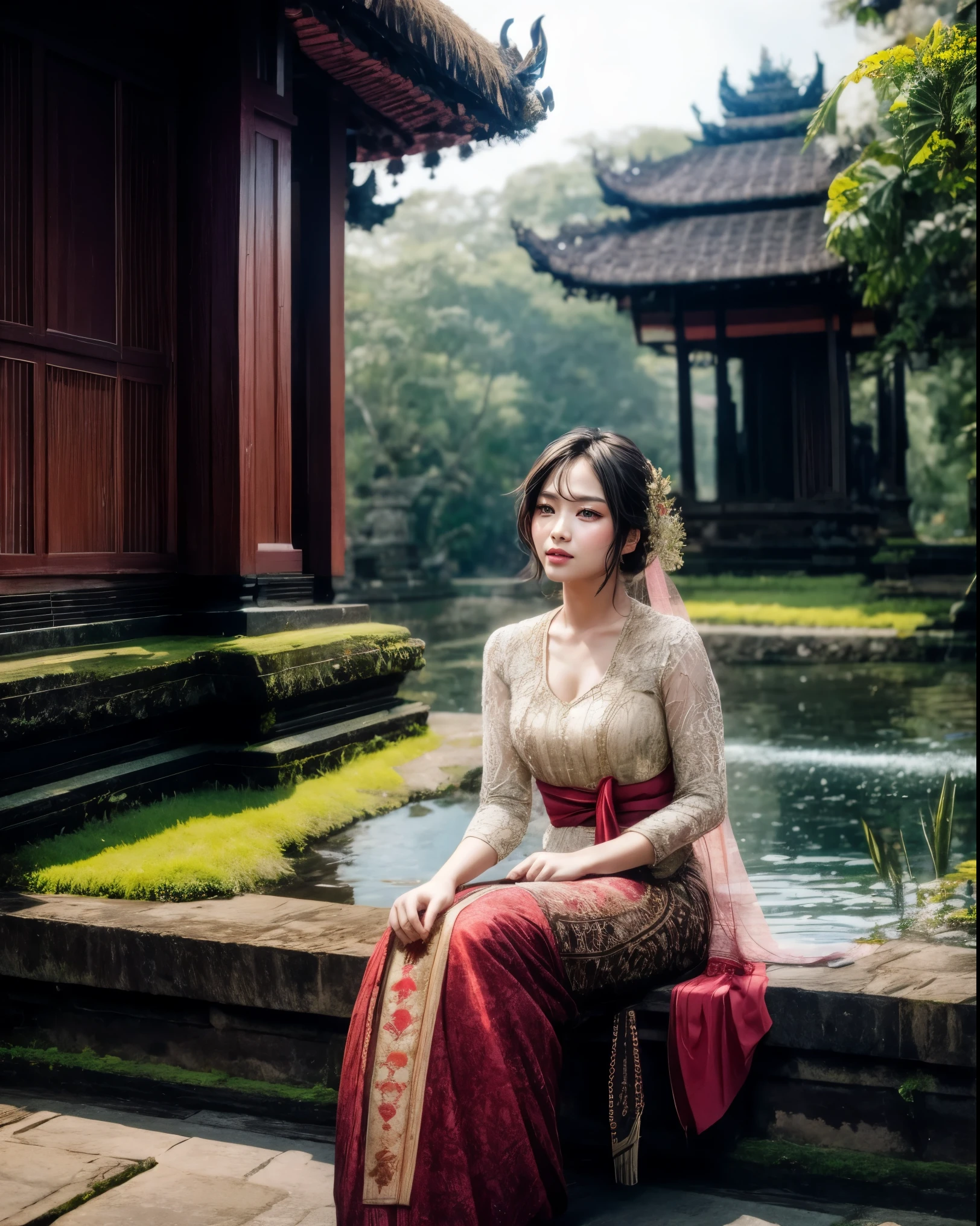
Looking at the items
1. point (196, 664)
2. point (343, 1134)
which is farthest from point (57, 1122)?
point (196, 664)

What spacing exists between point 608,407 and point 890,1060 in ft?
116

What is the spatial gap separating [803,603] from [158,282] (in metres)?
10.6

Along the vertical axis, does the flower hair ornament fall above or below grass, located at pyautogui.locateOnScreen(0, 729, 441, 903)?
above

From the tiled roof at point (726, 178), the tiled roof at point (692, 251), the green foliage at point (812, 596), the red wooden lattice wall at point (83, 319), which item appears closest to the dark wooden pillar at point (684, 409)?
the tiled roof at point (692, 251)

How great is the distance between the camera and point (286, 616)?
568 centimetres

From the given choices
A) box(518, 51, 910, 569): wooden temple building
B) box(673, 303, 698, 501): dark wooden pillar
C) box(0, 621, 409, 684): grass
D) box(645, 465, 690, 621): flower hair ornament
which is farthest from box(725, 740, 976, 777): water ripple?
box(673, 303, 698, 501): dark wooden pillar

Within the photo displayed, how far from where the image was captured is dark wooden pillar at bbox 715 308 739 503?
1841 cm

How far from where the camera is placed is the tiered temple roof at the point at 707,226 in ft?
56.4

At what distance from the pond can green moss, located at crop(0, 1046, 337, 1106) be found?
871 mm

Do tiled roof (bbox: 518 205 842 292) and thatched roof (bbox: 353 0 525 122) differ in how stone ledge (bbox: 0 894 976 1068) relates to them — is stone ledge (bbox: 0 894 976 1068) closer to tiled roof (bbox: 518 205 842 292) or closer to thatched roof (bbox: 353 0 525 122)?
thatched roof (bbox: 353 0 525 122)

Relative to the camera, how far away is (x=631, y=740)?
2.70 meters

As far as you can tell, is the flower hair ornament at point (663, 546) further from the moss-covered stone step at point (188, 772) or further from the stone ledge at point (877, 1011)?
the moss-covered stone step at point (188, 772)

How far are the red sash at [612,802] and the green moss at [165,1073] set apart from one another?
0.95 metres

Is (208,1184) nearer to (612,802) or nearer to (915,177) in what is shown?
(612,802)
